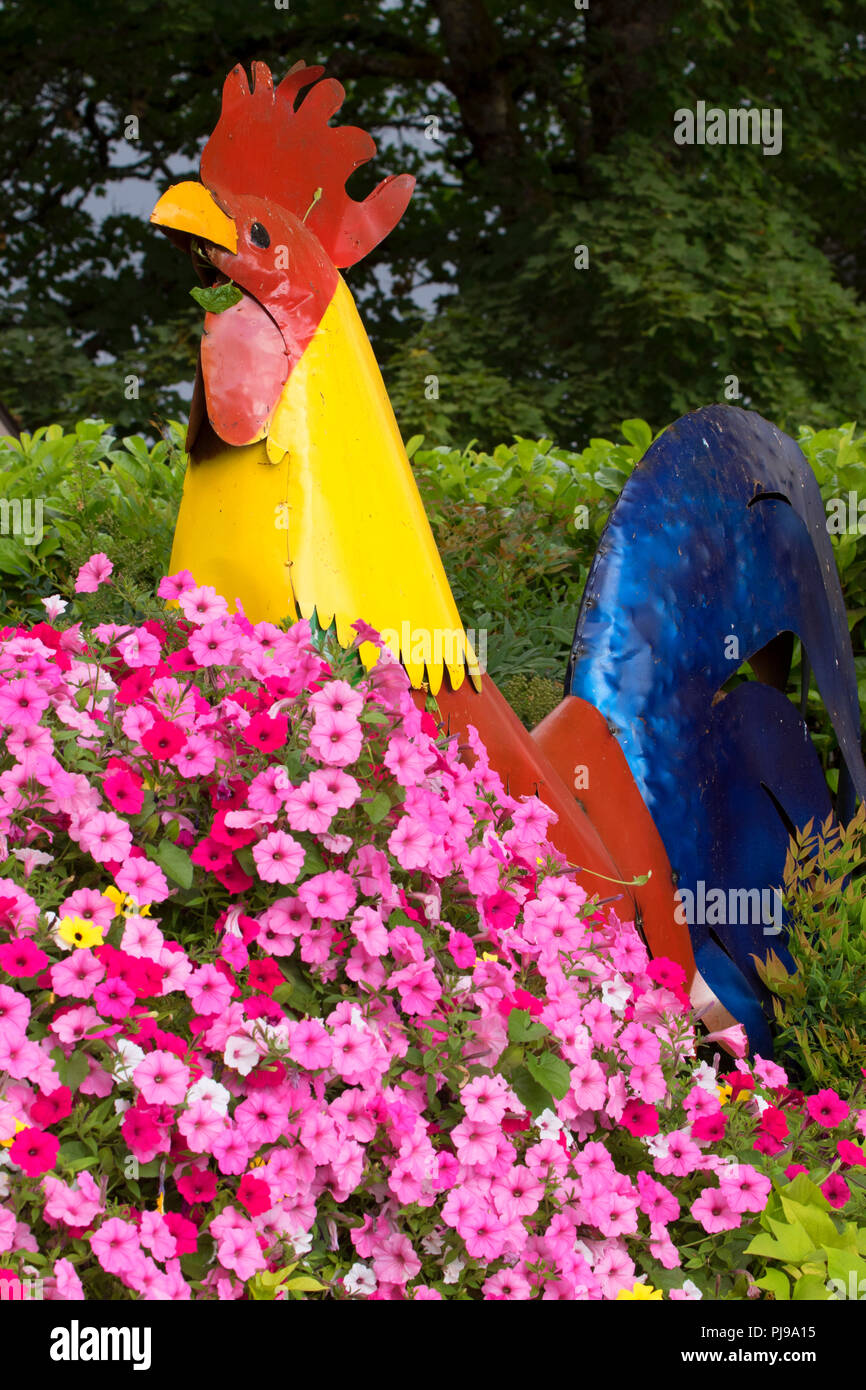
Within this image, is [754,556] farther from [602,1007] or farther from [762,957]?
[602,1007]

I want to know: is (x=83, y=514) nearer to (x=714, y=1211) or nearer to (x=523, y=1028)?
(x=523, y=1028)

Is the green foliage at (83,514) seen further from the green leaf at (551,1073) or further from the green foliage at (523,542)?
the green leaf at (551,1073)

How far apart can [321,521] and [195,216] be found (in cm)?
43

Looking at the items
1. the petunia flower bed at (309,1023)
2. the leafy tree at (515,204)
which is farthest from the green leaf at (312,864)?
the leafy tree at (515,204)

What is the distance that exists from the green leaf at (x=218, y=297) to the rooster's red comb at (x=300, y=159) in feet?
0.35

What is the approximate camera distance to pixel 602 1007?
1.62m

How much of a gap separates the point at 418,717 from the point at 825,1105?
851mm

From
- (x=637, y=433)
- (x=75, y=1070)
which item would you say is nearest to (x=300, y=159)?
(x=75, y=1070)

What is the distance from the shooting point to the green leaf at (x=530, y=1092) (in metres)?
1.51

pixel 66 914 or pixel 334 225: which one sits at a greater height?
pixel 334 225

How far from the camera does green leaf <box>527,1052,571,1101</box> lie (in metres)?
1.46
